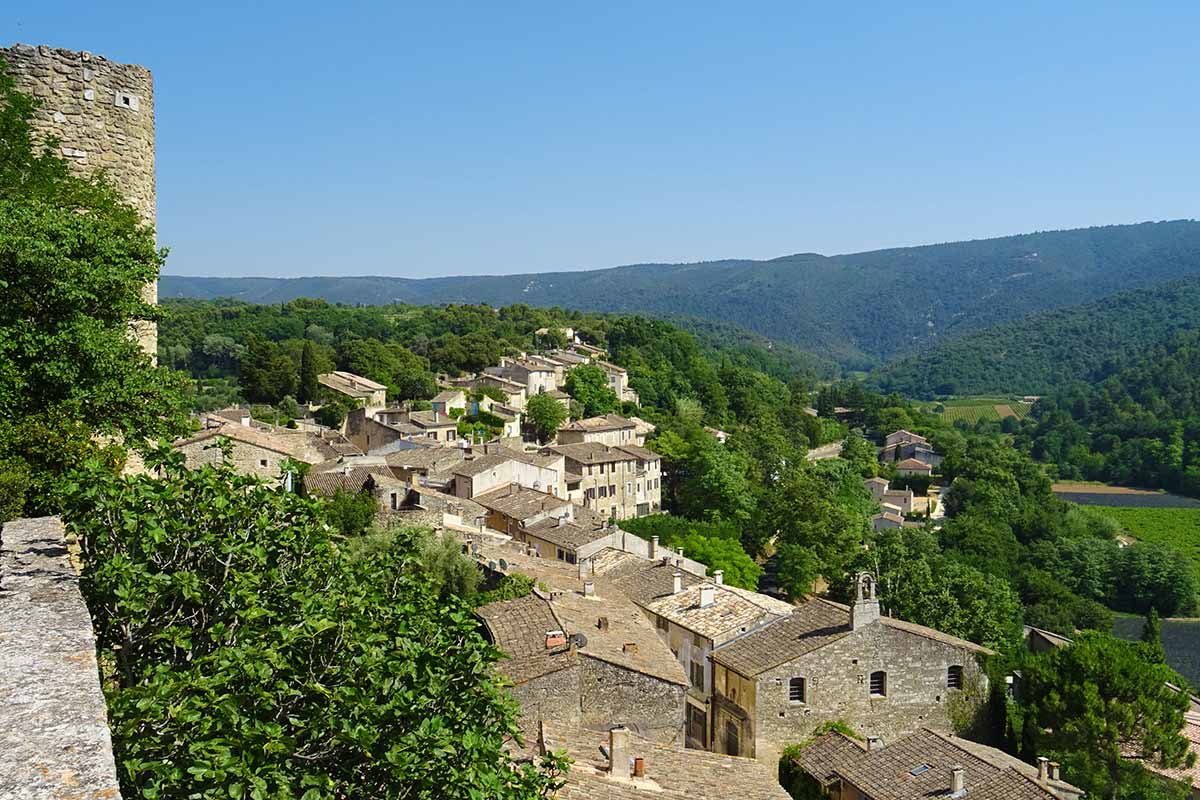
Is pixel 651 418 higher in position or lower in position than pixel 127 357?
lower

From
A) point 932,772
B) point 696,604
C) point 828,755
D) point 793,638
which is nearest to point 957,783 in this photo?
point 932,772

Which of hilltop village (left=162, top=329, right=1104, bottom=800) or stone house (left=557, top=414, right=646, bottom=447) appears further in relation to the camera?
stone house (left=557, top=414, right=646, bottom=447)

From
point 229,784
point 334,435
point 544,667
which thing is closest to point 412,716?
point 229,784

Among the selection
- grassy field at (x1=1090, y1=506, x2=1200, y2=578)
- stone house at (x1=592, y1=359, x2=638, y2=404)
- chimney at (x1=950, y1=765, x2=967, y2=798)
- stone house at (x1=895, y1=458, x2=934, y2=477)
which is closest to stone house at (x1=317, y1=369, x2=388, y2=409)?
stone house at (x1=592, y1=359, x2=638, y2=404)

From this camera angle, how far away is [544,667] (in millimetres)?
20062

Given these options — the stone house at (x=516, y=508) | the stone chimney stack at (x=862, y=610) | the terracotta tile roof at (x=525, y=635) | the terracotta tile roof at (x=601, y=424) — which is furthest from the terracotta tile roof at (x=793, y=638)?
the terracotta tile roof at (x=601, y=424)

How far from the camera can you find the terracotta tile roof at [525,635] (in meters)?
20.0

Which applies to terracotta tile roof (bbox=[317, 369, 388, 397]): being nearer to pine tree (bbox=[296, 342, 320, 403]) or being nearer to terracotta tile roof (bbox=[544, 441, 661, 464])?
pine tree (bbox=[296, 342, 320, 403])

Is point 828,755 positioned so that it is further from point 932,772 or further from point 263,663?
point 263,663

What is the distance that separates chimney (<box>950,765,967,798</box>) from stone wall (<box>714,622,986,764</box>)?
544 cm

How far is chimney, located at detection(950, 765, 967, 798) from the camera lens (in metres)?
21.5

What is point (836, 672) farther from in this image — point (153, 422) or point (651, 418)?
point (651, 418)

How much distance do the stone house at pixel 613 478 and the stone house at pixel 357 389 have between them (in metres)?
13.5

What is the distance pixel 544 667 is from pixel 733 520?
4301 centimetres
